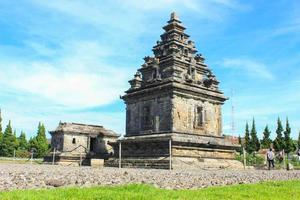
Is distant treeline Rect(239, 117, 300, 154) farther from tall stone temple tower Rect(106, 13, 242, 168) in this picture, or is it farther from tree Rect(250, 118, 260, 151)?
tall stone temple tower Rect(106, 13, 242, 168)

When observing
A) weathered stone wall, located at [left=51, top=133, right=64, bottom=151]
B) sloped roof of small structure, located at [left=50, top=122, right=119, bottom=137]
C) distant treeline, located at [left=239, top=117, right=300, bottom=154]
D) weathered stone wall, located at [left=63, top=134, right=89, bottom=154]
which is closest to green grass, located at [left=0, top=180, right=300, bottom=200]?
weathered stone wall, located at [left=63, top=134, right=89, bottom=154]

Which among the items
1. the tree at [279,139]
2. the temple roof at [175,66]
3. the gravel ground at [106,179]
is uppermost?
the temple roof at [175,66]

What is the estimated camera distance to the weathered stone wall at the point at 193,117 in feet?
89.2

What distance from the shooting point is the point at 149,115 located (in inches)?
1169

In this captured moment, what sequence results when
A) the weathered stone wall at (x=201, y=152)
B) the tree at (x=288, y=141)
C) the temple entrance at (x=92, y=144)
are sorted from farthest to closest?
the tree at (x=288, y=141) → the temple entrance at (x=92, y=144) → the weathered stone wall at (x=201, y=152)

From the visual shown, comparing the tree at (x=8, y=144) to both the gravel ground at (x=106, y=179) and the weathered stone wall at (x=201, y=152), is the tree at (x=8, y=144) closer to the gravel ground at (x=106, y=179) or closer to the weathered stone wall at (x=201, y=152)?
the weathered stone wall at (x=201, y=152)

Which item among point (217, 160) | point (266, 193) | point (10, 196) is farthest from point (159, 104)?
point (10, 196)

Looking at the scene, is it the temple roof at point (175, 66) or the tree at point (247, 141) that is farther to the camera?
the tree at point (247, 141)

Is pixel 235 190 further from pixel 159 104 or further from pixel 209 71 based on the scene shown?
pixel 209 71

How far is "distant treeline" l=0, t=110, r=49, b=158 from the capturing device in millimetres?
68938

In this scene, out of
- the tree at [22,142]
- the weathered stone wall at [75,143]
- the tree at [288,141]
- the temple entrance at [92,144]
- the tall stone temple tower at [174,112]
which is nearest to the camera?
the tall stone temple tower at [174,112]

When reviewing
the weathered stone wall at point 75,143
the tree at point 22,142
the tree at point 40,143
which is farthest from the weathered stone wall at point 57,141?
the tree at point 22,142

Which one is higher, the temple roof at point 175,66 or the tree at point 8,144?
the temple roof at point 175,66

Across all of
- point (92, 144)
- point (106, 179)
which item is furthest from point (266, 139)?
point (106, 179)
